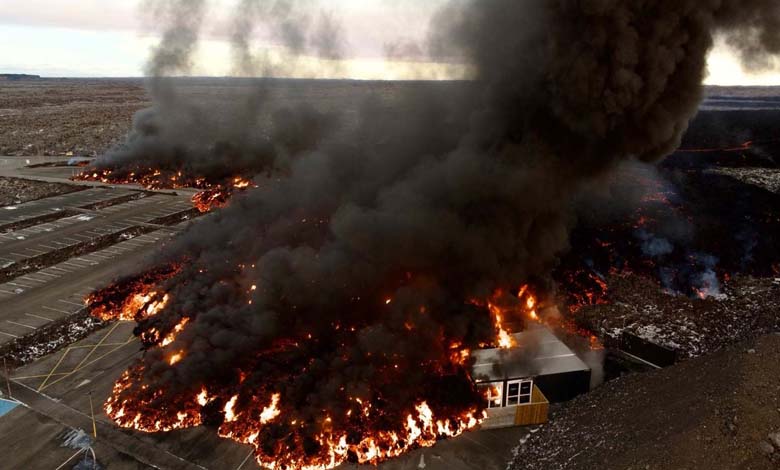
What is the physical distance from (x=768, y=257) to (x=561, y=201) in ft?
63.6

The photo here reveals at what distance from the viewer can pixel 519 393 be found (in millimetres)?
20234

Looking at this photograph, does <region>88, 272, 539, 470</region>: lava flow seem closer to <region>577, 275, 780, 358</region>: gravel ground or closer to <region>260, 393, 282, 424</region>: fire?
<region>260, 393, 282, 424</region>: fire

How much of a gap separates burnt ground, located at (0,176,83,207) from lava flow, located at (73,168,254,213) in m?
3.83

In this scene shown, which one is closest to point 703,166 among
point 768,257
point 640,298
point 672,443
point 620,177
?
point 620,177

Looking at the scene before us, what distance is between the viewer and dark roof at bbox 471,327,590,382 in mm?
20359

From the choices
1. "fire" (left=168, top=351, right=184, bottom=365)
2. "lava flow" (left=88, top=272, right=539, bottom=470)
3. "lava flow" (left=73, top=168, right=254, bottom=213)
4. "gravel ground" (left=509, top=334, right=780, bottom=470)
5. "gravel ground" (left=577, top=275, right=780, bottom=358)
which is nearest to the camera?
"gravel ground" (left=509, top=334, right=780, bottom=470)

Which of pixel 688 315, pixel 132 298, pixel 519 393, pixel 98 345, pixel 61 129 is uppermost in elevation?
pixel 61 129

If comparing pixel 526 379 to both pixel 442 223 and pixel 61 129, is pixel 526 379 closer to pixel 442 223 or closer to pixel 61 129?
pixel 442 223

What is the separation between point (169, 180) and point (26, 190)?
43.3 feet

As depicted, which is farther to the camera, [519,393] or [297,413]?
[519,393]

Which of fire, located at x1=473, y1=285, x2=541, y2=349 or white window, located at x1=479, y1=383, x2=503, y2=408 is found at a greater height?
fire, located at x1=473, y1=285, x2=541, y2=349

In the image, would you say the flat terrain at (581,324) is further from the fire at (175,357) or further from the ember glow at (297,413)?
the fire at (175,357)

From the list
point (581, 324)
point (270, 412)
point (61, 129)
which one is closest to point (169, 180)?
point (270, 412)

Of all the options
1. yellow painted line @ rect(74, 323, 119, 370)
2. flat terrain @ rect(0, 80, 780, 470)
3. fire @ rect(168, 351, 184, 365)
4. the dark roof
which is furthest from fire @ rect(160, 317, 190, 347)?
the dark roof
